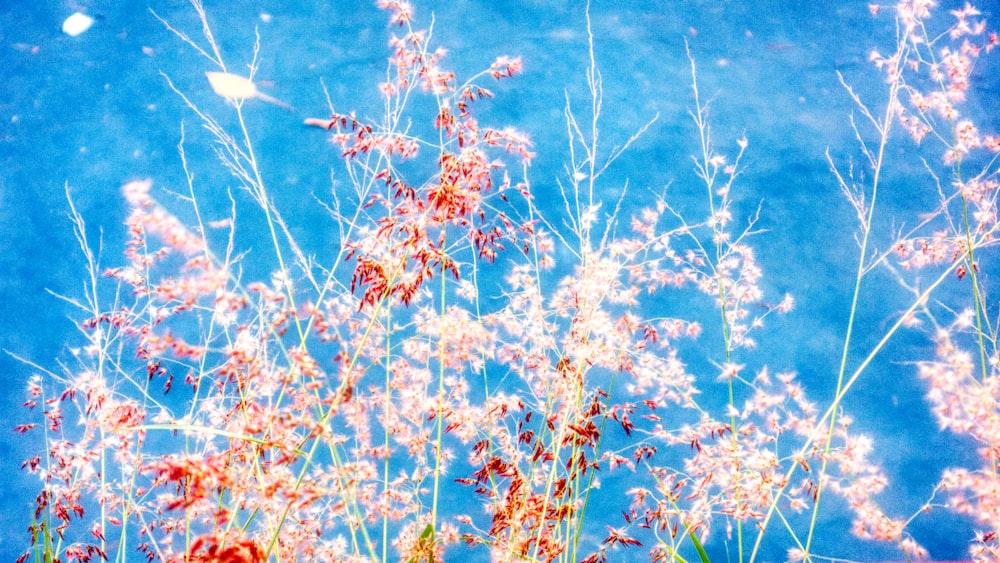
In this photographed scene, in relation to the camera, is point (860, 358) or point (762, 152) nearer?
point (860, 358)

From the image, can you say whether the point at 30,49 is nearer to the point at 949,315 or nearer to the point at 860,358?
the point at 860,358

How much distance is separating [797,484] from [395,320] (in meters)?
2.31

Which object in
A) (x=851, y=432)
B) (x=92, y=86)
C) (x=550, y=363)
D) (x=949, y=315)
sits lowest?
(x=550, y=363)

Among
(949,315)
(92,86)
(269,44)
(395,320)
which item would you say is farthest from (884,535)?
(92,86)

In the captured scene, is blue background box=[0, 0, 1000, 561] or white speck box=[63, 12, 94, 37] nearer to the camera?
blue background box=[0, 0, 1000, 561]

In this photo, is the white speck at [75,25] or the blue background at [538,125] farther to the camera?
the white speck at [75,25]

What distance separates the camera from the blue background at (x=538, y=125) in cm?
318

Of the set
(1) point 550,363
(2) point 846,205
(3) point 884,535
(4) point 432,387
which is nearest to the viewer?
(3) point 884,535

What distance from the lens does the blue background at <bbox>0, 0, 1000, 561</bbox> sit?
3180 millimetres

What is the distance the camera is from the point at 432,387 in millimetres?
2793

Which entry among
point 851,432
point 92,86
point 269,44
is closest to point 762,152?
point 851,432

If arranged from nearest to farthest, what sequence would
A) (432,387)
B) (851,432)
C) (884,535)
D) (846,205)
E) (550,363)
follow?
(884,535) < (550,363) < (432,387) < (851,432) < (846,205)

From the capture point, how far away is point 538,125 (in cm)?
345

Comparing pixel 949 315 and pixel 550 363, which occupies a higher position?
pixel 949 315
